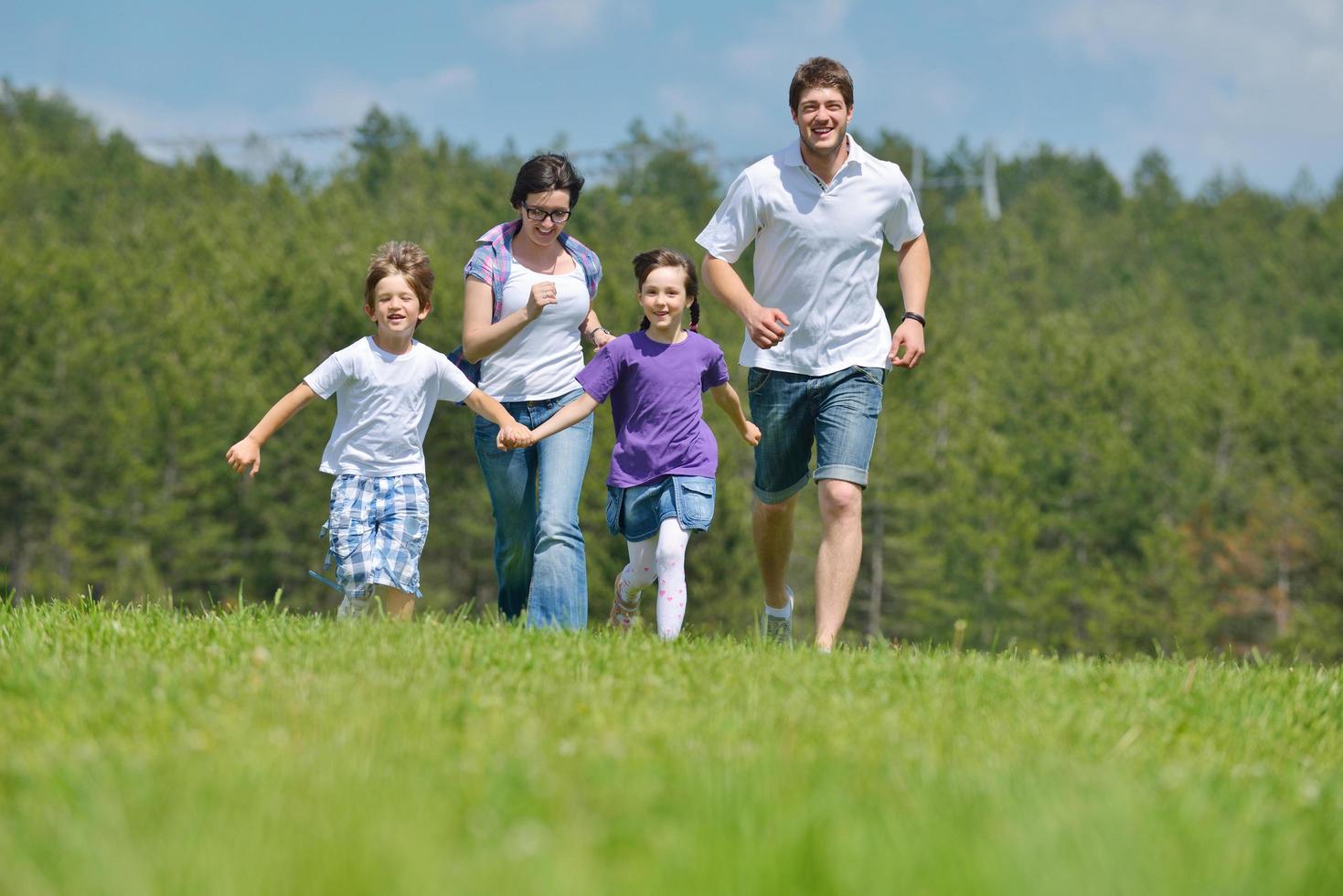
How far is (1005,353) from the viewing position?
74938mm

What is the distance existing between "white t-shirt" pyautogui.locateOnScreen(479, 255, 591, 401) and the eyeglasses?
0.28m

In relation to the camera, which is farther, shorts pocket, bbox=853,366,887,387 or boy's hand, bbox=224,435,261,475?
shorts pocket, bbox=853,366,887,387

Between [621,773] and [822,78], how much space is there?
15.0ft

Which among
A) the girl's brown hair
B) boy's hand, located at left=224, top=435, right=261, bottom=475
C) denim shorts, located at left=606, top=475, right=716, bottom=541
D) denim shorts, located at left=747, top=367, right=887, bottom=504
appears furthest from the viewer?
the girl's brown hair

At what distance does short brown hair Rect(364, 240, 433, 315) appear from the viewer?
714 centimetres

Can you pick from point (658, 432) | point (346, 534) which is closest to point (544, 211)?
point (658, 432)

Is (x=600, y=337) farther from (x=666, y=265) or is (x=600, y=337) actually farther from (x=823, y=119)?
(x=823, y=119)

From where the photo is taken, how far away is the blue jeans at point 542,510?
23.5 feet

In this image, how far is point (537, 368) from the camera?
286 inches

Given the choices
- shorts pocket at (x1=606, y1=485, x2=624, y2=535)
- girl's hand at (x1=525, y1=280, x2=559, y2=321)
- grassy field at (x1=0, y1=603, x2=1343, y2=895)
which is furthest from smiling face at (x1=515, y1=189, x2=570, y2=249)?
grassy field at (x1=0, y1=603, x2=1343, y2=895)

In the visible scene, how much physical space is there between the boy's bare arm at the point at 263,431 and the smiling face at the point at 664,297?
5.55 ft

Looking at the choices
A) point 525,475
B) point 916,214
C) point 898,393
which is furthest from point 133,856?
point 898,393

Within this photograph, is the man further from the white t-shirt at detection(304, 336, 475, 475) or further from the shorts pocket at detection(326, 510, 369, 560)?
the shorts pocket at detection(326, 510, 369, 560)

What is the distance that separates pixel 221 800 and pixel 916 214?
5245mm
